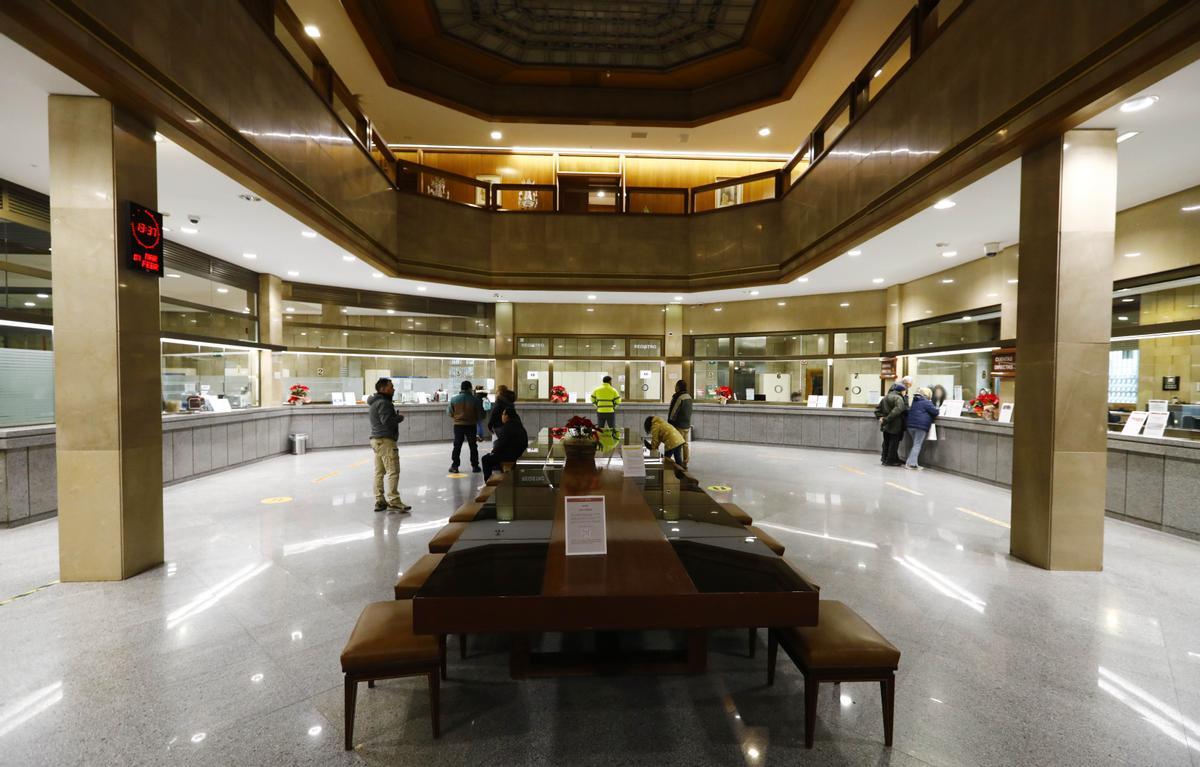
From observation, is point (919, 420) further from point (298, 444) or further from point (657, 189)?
point (298, 444)

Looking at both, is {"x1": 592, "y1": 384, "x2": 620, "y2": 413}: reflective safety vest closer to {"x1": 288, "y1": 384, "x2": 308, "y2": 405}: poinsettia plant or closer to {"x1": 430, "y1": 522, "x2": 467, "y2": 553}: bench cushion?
{"x1": 288, "y1": 384, "x2": 308, "y2": 405}: poinsettia plant

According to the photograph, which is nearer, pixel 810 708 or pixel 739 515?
pixel 810 708

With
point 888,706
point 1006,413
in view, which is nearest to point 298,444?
point 888,706

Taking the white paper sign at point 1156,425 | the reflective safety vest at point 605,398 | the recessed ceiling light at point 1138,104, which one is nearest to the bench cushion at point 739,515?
the recessed ceiling light at point 1138,104

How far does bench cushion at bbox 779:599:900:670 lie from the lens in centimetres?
220

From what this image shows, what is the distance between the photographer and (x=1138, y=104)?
13.5ft

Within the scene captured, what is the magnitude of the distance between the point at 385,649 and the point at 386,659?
41 mm

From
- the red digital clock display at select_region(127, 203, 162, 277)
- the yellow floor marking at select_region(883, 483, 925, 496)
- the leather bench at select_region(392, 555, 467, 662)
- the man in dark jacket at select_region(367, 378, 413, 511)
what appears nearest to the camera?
the leather bench at select_region(392, 555, 467, 662)

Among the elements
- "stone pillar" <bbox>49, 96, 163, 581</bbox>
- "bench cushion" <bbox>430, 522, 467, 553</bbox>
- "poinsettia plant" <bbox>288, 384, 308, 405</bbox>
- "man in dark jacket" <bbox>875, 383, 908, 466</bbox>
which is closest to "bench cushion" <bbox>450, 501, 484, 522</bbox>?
"bench cushion" <bbox>430, 522, 467, 553</bbox>

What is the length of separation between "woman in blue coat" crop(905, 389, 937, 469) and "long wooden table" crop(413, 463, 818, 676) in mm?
8423

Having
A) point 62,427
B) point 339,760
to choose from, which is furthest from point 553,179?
point 339,760

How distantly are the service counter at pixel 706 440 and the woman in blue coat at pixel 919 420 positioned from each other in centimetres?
26

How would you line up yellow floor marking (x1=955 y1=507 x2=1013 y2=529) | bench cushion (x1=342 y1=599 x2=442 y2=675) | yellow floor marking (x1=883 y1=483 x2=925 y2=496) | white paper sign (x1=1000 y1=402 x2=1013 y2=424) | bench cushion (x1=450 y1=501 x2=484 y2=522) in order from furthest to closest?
white paper sign (x1=1000 y1=402 x2=1013 y2=424), yellow floor marking (x1=883 y1=483 x2=925 y2=496), yellow floor marking (x1=955 y1=507 x2=1013 y2=529), bench cushion (x1=450 y1=501 x2=484 y2=522), bench cushion (x1=342 y1=599 x2=442 y2=675)

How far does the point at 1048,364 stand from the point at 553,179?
1149 centimetres
